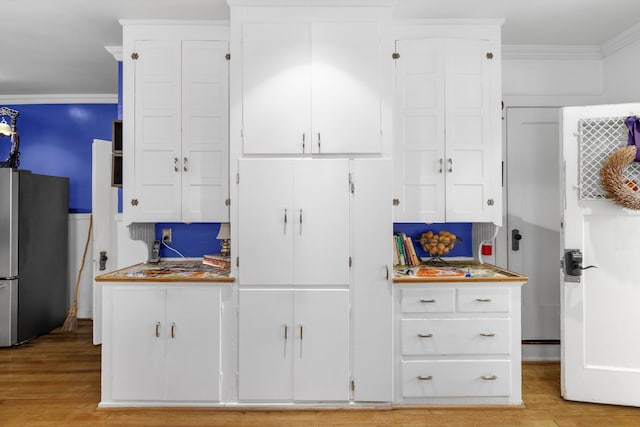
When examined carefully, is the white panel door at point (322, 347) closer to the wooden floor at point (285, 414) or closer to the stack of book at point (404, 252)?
the wooden floor at point (285, 414)

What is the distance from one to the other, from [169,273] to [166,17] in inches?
69.9

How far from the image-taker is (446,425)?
230 cm

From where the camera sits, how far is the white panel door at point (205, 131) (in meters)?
2.74

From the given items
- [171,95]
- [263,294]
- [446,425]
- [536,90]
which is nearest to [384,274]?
[263,294]

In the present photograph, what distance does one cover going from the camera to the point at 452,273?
103 inches

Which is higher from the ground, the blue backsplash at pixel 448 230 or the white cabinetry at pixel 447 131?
the white cabinetry at pixel 447 131

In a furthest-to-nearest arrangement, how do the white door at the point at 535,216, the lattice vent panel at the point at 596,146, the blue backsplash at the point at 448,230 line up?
the white door at the point at 535,216, the blue backsplash at the point at 448,230, the lattice vent panel at the point at 596,146

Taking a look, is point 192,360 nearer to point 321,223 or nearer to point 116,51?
point 321,223

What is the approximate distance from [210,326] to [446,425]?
1.54 metres

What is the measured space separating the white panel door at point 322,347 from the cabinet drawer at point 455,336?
0.41 metres

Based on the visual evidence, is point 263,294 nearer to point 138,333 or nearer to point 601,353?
point 138,333

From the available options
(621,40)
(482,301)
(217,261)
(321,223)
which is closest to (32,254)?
(217,261)

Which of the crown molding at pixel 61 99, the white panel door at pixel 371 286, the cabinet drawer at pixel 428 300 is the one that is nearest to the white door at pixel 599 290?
Answer: the cabinet drawer at pixel 428 300

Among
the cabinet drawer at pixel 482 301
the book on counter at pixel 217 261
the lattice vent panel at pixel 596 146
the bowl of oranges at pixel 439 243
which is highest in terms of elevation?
the lattice vent panel at pixel 596 146
